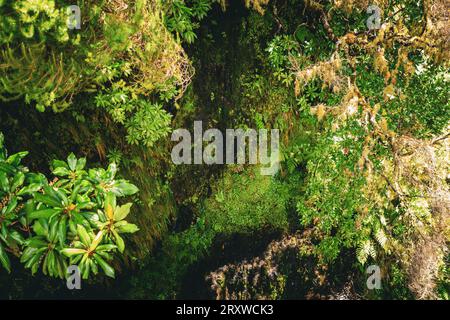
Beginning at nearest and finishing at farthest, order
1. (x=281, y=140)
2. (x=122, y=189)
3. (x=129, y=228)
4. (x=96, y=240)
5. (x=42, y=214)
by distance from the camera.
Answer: (x=42, y=214)
(x=96, y=240)
(x=129, y=228)
(x=122, y=189)
(x=281, y=140)

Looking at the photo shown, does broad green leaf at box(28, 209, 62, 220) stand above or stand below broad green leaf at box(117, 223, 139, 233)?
above

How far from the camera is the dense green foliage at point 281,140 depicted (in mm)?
3713

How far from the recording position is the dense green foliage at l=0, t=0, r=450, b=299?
371 centimetres

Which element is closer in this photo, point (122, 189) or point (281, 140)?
point (122, 189)

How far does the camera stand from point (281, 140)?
15.3 ft

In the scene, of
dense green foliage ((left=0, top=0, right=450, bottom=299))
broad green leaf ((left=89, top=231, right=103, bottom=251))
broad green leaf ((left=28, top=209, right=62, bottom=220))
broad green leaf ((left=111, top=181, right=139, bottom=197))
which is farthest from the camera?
dense green foliage ((left=0, top=0, right=450, bottom=299))

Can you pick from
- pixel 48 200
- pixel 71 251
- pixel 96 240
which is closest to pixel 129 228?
pixel 96 240

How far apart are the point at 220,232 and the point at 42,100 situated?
8.48 feet

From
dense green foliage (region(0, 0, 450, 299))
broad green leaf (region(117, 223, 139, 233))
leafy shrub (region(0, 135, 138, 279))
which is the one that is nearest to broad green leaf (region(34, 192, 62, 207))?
leafy shrub (region(0, 135, 138, 279))

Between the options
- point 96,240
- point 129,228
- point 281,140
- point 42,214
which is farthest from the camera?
point 281,140

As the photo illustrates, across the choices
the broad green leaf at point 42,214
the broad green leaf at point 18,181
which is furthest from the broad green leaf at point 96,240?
the broad green leaf at point 18,181

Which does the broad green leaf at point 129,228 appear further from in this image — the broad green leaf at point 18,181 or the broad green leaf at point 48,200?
the broad green leaf at point 18,181

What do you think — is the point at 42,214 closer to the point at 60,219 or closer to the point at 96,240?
the point at 60,219

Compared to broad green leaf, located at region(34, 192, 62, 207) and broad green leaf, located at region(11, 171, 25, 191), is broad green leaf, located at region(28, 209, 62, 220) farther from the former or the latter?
broad green leaf, located at region(11, 171, 25, 191)
